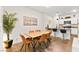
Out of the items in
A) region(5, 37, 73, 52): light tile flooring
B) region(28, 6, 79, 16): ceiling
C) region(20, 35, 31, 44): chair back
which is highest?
region(28, 6, 79, 16): ceiling

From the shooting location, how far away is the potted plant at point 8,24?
2684 mm

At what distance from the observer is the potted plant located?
8.80ft

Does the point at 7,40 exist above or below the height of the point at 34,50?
above

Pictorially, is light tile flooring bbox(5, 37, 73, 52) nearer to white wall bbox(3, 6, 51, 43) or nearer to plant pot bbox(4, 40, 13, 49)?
plant pot bbox(4, 40, 13, 49)

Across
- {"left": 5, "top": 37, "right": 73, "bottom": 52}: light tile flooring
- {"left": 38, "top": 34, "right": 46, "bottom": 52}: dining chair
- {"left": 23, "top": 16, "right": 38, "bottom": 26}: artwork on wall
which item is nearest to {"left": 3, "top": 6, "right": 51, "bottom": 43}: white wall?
{"left": 23, "top": 16, "right": 38, "bottom": 26}: artwork on wall

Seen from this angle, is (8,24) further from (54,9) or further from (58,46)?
(58,46)

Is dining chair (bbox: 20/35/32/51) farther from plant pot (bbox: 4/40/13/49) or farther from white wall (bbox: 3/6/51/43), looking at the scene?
plant pot (bbox: 4/40/13/49)

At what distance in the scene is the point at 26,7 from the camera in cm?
270

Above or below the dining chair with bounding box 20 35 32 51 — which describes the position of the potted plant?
above

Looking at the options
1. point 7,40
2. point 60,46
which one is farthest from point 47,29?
point 7,40

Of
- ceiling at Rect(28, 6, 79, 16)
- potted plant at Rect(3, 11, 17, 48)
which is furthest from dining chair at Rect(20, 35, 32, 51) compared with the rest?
ceiling at Rect(28, 6, 79, 16)

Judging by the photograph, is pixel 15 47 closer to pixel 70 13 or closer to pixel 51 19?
pixel 51 19

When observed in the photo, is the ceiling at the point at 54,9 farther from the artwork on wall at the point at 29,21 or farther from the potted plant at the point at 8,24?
the potted plant at the point at 8,24
